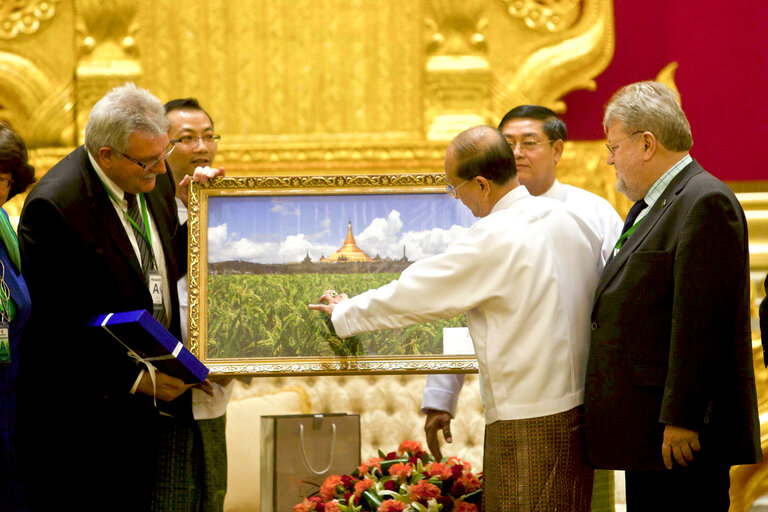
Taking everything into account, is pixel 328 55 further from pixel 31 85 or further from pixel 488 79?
pixel 31 85

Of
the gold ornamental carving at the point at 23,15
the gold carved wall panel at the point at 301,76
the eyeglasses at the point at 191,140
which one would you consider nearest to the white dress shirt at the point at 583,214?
the gold carved wall panel at the point at 301,76

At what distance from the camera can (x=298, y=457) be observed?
11.9 ft

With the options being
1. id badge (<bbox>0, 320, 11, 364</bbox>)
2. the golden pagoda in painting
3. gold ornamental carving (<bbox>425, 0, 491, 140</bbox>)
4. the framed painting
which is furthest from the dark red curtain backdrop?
id badge (<bbox>0, 320, 11, 364</bbox>)

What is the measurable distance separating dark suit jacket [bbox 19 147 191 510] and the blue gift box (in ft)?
0.30

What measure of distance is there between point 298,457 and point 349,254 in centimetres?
84

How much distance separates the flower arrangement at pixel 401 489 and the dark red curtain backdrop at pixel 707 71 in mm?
2203

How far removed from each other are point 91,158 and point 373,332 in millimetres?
1141

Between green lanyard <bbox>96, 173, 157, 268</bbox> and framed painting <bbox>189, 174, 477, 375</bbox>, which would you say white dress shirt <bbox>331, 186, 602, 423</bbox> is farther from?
green lanyard <bbox>96, 173, 157, 268</bbox>

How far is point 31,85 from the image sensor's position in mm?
4746

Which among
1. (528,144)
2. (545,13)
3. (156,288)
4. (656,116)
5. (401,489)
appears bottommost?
(401,489)

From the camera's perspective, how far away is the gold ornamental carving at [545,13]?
468 cm

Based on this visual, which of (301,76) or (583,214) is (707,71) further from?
(301,76)

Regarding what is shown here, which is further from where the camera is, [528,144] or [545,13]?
[545,13]

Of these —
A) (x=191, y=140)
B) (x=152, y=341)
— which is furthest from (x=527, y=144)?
(x=152, y=341)
